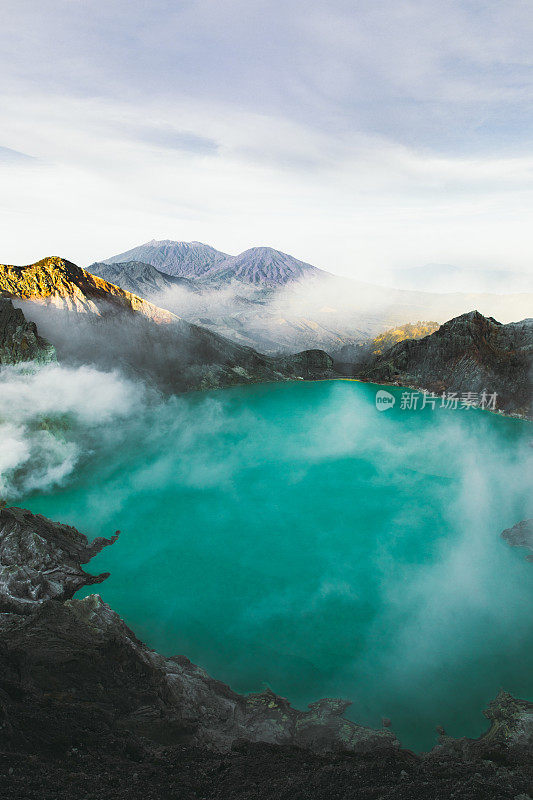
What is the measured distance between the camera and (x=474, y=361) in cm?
7956

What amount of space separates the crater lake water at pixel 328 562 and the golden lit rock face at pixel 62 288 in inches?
1385

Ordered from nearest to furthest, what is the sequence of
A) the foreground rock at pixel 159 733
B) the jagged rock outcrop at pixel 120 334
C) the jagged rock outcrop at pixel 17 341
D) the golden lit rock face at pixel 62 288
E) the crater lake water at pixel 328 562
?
1. the foreground rock at pixel 159 733
2. the crater lake water at pixel 328 562
3. the jagged rock outcrop at pixel 17 341
4. the golden lit rock face at pixel 62 288
5. the jagged rock outcrop at pixel 120 334

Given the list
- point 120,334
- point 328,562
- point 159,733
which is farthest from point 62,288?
point 159,733

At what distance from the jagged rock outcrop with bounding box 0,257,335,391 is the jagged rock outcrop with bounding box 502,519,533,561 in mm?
65571

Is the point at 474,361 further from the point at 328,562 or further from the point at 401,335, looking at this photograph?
the point at 401,335

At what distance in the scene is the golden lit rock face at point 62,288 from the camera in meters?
70.1

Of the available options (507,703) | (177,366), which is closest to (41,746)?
(507,703)

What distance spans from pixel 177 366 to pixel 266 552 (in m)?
64.8

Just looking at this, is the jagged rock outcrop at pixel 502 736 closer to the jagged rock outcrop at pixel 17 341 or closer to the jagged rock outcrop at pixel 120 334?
the jagged rock outcrop at pixel 17 341

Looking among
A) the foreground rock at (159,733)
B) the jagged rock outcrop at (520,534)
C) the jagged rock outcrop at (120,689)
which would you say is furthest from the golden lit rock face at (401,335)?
the jagged rock outcrop at (120,689)

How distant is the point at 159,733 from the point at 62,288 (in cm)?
7953

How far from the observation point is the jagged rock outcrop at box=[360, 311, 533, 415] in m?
72.8

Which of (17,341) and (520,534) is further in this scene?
(17,341)

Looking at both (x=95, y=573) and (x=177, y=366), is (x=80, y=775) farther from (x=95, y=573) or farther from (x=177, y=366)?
(x=177, y=366)
